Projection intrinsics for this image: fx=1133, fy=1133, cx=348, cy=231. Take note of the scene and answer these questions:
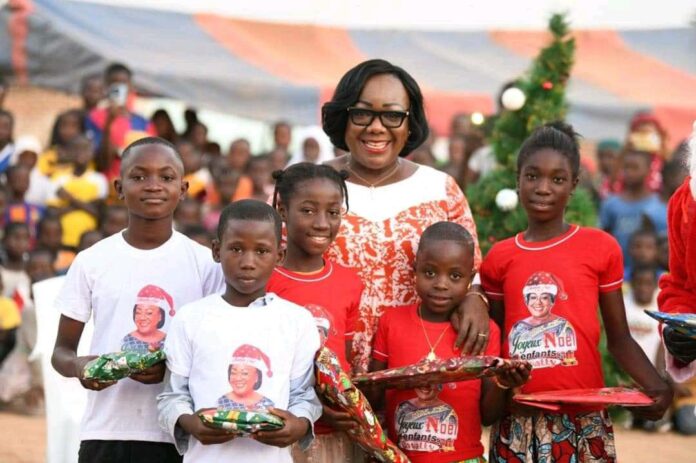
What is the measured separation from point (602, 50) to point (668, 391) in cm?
1345

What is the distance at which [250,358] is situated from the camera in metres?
3.85

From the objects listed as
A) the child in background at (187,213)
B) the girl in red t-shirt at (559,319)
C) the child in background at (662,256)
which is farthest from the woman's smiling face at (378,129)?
the child in background at (662,256)

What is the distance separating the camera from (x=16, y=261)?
987cm

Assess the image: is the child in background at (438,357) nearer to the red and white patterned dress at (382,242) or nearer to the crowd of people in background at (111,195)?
Result: the red and white patterned dress at (382,242)

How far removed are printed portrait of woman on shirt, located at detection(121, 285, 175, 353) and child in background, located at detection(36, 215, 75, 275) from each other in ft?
19.3

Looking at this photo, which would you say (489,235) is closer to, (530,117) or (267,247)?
(530,117)

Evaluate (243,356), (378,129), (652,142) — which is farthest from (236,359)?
(652,142)

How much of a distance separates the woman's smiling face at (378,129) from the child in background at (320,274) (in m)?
0.22

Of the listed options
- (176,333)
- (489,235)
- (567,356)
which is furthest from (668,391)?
(489,235)

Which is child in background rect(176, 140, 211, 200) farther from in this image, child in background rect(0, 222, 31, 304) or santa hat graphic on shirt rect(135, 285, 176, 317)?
santa hat graphic on shirt rect(135, 285, 176, 317)

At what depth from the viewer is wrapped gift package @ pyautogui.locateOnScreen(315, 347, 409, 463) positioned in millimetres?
3869

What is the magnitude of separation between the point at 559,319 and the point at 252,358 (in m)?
1.23

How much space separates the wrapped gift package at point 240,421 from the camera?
144 inches

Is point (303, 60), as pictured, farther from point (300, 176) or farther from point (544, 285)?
point (544, 285)
